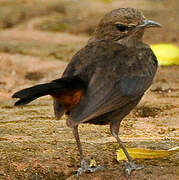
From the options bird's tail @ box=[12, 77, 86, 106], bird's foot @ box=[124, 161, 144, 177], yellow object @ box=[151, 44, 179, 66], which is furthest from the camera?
yellow object @ box=[151, 44, 179, 66]

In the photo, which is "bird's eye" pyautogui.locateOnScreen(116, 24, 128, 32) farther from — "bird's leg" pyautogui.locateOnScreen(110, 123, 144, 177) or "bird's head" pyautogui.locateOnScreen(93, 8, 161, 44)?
"bird's leg" pyautogui.locateOnScreen(110, 123, 144, 177)

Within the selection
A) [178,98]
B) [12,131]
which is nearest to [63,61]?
[178,98]

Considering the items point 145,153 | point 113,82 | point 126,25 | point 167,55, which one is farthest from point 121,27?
point 167,55

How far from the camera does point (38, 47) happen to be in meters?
8.65

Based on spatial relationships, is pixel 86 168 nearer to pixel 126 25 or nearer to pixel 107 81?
pixel 107 81

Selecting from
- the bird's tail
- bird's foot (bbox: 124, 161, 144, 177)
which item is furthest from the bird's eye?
bird's foot (bbox: 124, 161, 144, 177)

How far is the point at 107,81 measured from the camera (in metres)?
4.09

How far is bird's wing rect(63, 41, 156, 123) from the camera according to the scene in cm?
394

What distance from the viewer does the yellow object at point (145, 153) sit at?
4.41 metres

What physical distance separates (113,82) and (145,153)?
0.68 meters

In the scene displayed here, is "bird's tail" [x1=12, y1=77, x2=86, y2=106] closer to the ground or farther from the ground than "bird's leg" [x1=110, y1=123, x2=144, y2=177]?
farther from the ground

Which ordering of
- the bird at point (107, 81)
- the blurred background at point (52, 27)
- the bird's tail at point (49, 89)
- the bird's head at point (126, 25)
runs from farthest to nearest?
1. the blurred background at point (52, 27)
2. the bird's head at point (126, 25)
3. the bird at point (107, 81)
4. the bird's tail at point (49, 89)

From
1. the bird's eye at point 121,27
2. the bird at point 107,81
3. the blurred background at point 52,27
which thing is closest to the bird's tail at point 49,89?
the bird at point 107,81

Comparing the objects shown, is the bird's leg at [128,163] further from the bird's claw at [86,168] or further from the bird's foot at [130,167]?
the bird's claw at [86,168]
